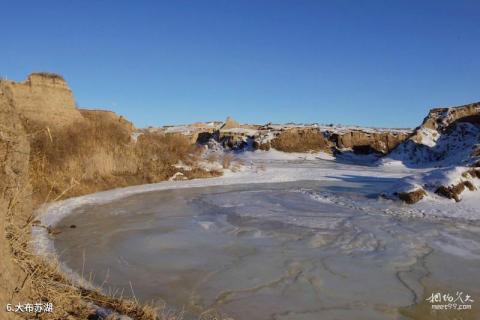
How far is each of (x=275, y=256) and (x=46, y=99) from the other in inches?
564

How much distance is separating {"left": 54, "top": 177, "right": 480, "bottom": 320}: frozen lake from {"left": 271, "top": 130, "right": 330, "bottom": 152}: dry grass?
25.6m

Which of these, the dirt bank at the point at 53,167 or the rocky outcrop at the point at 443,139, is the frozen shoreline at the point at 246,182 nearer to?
the dirt bank at the point at 53,167

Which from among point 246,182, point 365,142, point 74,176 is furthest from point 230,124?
point 74,176

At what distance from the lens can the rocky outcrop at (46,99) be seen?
16.3 metres

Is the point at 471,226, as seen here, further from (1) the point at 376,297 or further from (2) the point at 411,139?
(2) the point at 411,139

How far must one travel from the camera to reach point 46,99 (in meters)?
17.2

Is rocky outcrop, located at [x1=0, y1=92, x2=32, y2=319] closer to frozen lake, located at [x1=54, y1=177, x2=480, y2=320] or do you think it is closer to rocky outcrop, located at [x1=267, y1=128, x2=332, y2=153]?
frozen lake, located at [x1=54, y1=177, x2=480, y2=320]

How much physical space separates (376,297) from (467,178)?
28.3ft

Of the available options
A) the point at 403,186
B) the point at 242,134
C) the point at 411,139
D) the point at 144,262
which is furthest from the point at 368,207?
the point at 242,134

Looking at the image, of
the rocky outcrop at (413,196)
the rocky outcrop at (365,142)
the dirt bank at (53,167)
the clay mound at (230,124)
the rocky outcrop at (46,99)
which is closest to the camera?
the dirt bank at (53,167)

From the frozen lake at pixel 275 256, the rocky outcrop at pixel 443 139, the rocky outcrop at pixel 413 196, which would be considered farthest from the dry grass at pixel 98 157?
the rocky outcrop at pixel 443 139

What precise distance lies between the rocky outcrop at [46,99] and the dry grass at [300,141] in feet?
71.4

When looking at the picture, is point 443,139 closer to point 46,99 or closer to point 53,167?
point 46,99

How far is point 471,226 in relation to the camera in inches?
352
